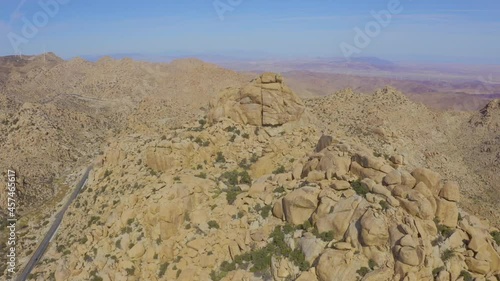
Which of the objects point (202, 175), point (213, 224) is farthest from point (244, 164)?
point (213, 224)

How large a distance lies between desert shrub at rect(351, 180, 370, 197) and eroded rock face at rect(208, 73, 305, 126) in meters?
15.3

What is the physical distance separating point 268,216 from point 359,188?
23.9ft

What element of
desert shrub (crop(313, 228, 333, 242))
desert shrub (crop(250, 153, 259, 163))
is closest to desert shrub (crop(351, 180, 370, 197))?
desert shrub (crop(313, 228, 333, 242))

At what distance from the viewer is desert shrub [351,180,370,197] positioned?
26.4 m

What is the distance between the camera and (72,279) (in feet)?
98.3

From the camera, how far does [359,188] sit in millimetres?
26906

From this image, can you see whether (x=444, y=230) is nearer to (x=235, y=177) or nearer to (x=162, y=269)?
(x=235, y=177)

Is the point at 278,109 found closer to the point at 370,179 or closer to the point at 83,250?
the point at 370,179

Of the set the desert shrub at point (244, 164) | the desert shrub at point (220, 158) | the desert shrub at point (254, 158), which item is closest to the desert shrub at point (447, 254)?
the desert shrub at point (244, 164)

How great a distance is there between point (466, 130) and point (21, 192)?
9680 cm

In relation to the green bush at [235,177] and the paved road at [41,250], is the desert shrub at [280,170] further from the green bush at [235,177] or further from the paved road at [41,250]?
the paved road at [41,250]

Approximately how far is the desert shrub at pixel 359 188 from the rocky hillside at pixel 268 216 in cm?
10

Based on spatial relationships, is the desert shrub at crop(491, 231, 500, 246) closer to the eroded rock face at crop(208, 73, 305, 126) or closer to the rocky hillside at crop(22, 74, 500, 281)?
the rocky hillside at crop(22, 74, 500, 281)

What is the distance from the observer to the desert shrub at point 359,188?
26.4 metres
